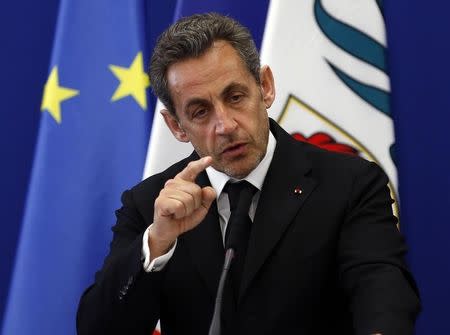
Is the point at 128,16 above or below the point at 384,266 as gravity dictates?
above

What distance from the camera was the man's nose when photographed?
1.73m

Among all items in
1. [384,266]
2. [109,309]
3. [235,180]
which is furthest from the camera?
[235,180]

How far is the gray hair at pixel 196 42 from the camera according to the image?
1.80 meters

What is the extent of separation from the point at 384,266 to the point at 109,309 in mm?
634

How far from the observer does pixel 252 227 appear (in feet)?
5.69

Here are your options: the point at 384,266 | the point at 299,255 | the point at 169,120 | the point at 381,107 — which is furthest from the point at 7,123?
the point at 384,266

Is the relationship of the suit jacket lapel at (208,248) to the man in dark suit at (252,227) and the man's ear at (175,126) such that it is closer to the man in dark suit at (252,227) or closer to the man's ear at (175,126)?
the man in dark suit at (252,227)

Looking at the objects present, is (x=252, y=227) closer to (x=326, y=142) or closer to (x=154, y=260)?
(x=154, y=260)

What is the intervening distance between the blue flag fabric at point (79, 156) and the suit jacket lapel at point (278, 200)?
1046 millimetres

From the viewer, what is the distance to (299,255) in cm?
172

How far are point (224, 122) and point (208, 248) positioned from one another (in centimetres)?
32

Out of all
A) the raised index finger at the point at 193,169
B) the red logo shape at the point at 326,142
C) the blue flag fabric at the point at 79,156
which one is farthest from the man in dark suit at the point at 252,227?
the blue flag fabric at the point at 79,156

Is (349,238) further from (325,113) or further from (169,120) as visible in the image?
(325,113)

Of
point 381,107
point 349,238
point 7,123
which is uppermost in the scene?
point 381,107
